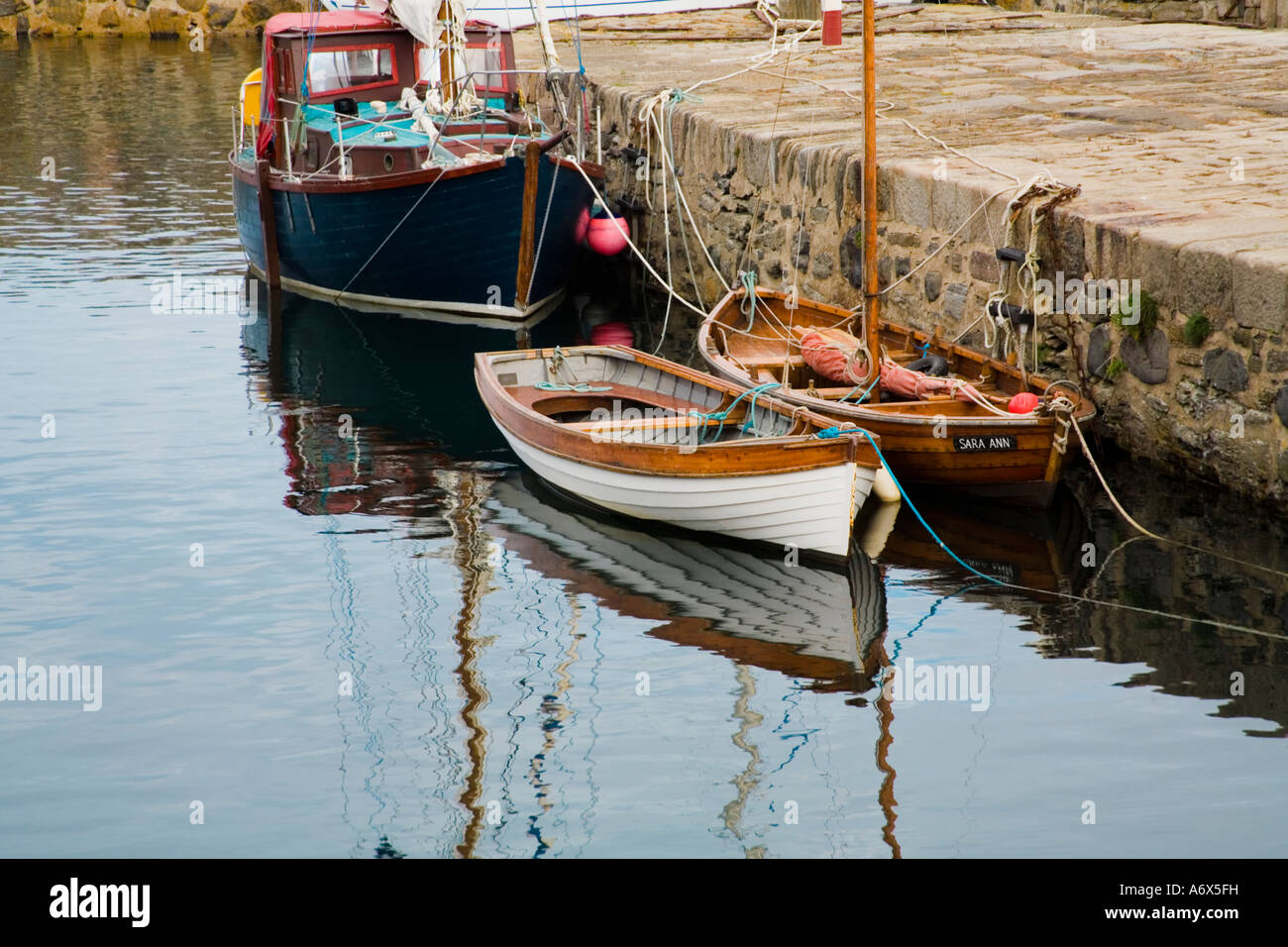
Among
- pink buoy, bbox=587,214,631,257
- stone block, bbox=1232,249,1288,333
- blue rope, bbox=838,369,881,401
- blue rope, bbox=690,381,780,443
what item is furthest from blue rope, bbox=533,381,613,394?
pink buoy, bbox=587,214,631,257

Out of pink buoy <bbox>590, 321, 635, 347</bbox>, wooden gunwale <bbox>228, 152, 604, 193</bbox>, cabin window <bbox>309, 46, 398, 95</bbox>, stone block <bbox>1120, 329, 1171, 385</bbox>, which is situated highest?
cabin window <bbox>309, 46, 398, 95</bbox>

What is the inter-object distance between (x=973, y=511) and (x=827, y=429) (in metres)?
1.37

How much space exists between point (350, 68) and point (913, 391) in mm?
8716

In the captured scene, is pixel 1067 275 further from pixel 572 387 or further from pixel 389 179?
pixel 389 179

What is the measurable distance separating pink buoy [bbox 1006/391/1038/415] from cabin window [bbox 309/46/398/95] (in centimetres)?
920

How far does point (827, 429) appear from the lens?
28.1 ft

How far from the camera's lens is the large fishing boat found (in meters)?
14.1

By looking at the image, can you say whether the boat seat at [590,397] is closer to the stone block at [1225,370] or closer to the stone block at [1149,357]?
the stone block at [1149,357]

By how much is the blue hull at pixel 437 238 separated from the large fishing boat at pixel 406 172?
0.6 inches

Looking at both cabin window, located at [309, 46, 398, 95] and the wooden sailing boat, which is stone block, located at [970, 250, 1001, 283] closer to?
the wooden sailing boat

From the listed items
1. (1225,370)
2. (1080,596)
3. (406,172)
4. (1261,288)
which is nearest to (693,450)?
(1080,596)

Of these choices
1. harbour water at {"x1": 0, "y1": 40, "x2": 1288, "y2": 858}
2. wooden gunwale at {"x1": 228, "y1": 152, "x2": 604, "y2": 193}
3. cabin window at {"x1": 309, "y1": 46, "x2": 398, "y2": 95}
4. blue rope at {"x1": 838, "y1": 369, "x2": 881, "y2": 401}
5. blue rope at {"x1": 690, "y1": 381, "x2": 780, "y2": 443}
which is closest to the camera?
harbour water at {"x1": 0, "y1": 40, "x2": 1288, "y2": 858}
